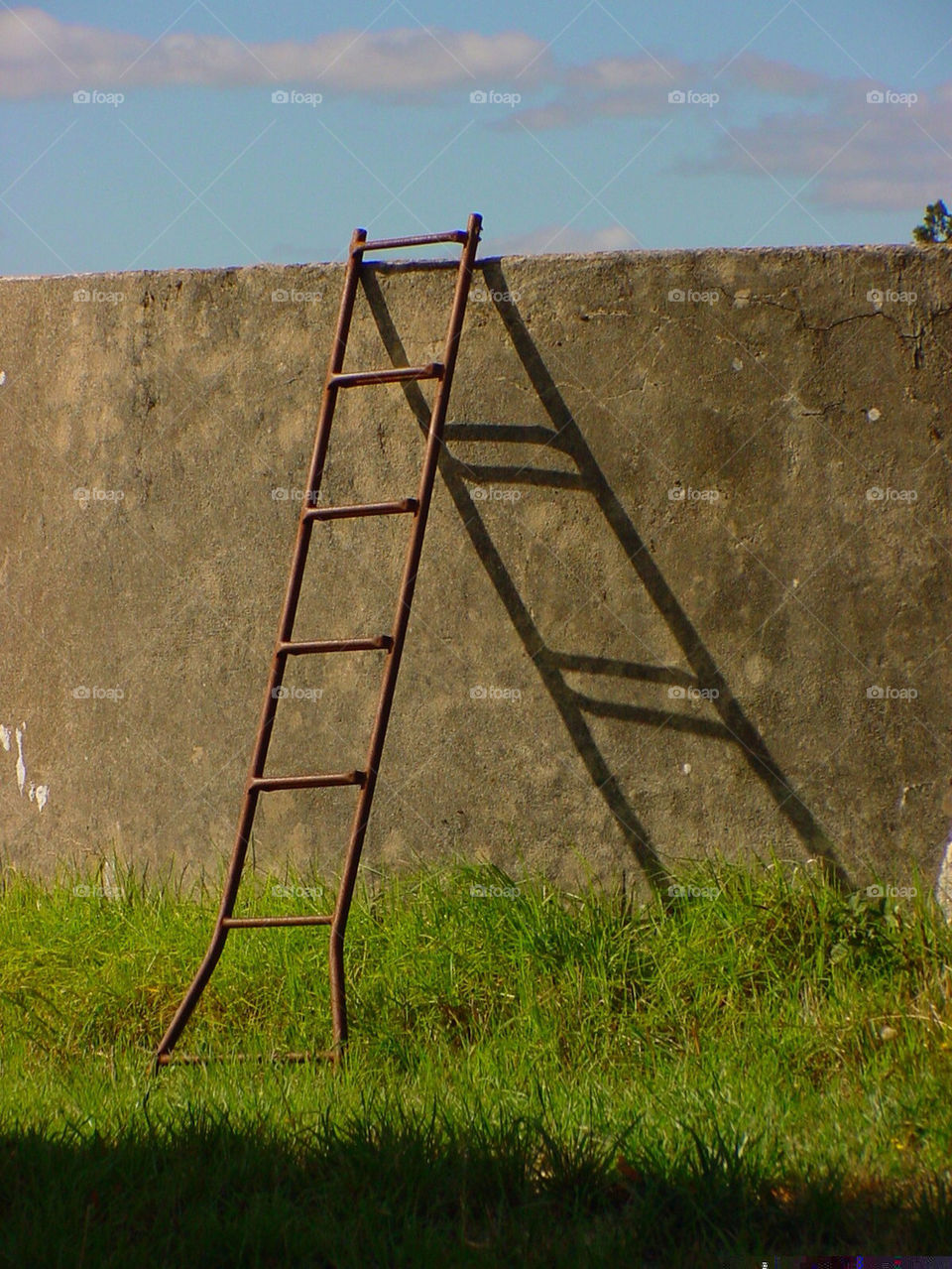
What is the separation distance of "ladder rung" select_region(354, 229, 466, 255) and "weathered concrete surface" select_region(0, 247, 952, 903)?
109 millimetres

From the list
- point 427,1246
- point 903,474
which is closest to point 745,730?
point 903,474

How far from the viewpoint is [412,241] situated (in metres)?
4.17

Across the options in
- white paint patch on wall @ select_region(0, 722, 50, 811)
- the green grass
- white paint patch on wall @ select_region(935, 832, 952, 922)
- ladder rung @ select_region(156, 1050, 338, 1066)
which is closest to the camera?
the green grass

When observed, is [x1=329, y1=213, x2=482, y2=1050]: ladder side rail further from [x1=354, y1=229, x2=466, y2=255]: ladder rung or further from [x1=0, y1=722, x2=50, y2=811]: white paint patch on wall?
[x1=0, y1=722, x2=50, y2=811]: white paint patch on wall

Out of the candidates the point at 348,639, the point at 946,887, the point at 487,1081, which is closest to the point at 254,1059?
the point at 487,1081

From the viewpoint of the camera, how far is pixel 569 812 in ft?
13.4

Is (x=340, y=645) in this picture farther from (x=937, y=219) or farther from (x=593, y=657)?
(x=937, y=219)

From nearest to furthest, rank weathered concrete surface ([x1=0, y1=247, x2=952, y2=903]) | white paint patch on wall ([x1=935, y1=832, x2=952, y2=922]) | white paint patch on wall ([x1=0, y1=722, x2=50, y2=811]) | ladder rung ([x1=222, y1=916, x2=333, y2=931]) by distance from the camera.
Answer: white paint patch on wall ([x1=935, y1=832, x2=952, y2=922]), ladder rung ([x1=222, y1=916, x2=333, y2=931]), weathered concrete surface ([x1=0, y1=247, x2=952, y2=903]), white paint patch on wall ([x1=0, y1=722, x2=50, y2=811])

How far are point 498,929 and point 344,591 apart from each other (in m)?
1.24

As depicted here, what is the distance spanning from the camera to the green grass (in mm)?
2412

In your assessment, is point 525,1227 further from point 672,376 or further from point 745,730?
point 672,376

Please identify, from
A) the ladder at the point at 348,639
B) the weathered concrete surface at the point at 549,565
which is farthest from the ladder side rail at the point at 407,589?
the weathered concrete surface at the point at 549,565

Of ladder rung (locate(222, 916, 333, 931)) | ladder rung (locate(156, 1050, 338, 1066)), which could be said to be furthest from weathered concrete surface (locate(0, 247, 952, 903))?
ladder rung (locate(156, 1050, 338, 1066))

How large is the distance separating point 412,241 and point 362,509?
2.96 feet
